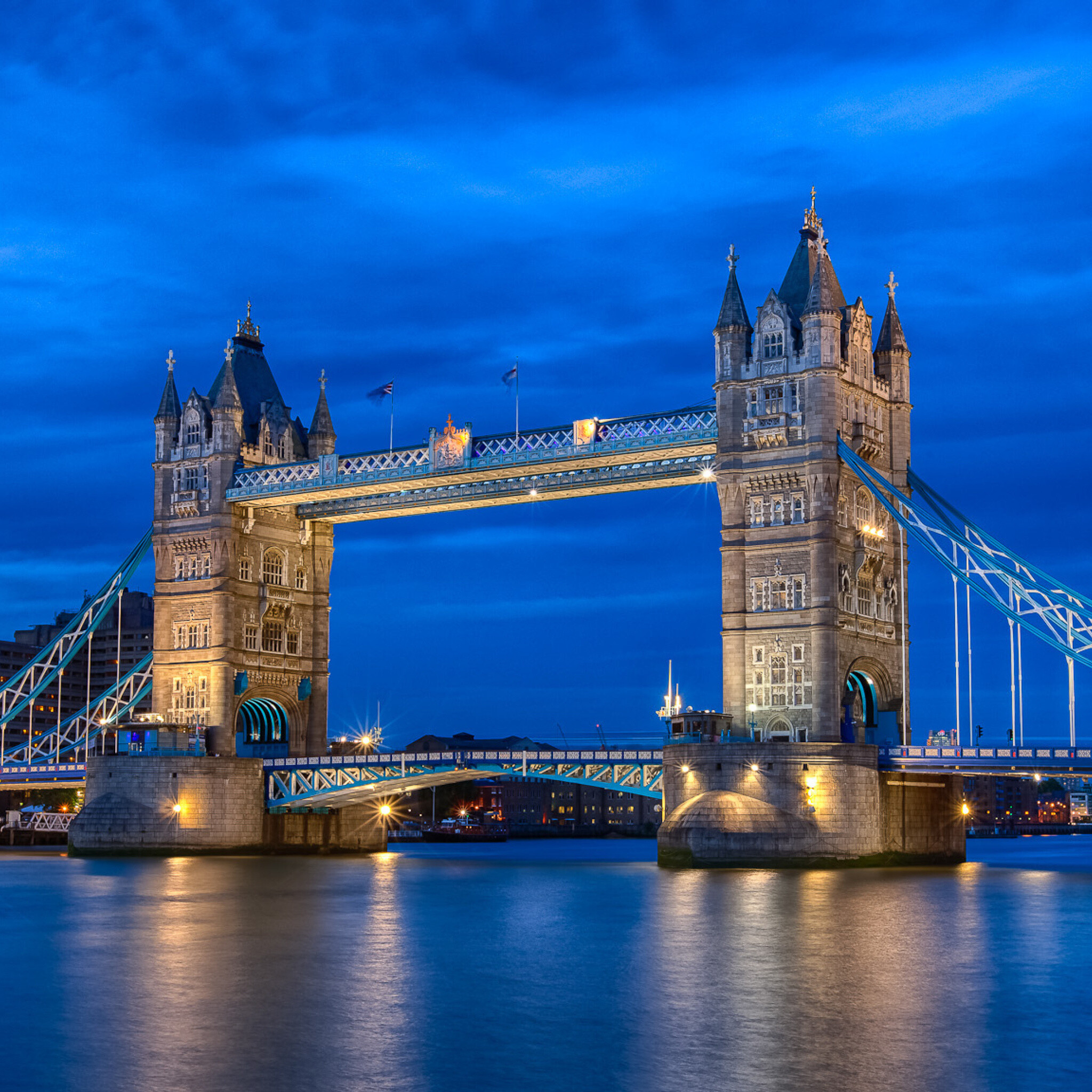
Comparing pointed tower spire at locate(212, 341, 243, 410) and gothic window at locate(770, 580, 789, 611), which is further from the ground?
pointed tower spire at locate(212, 341, 243, 410)

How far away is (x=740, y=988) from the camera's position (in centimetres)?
3012

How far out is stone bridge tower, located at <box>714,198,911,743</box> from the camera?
7025 cm

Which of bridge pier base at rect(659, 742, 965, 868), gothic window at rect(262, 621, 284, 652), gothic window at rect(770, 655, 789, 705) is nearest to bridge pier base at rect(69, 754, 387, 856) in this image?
gothic window at rect(262, 621, 284, 652)

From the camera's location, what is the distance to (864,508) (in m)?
73.8

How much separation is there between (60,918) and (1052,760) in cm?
3651

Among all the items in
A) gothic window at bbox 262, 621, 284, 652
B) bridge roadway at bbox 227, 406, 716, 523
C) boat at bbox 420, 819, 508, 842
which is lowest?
boat at bbox 420, 819, 508, 842

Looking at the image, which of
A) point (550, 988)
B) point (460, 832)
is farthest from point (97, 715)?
point (460, 832)

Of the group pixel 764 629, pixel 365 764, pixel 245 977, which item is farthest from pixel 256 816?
pixel 245 977

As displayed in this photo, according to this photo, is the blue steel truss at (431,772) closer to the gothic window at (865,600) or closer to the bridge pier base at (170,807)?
the bridge pier base at (170,807)

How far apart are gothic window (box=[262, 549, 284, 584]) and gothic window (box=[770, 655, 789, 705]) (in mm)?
32446

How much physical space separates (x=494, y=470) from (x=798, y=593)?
55.3 ft

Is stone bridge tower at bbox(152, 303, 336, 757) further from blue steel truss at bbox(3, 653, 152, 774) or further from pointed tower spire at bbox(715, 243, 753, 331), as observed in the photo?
pointed tower spire at bbox(715, 243, 753, 331)

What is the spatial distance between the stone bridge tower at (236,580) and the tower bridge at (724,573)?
5.7 inches

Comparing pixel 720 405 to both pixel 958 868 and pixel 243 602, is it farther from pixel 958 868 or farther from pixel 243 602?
pixel 243 602
